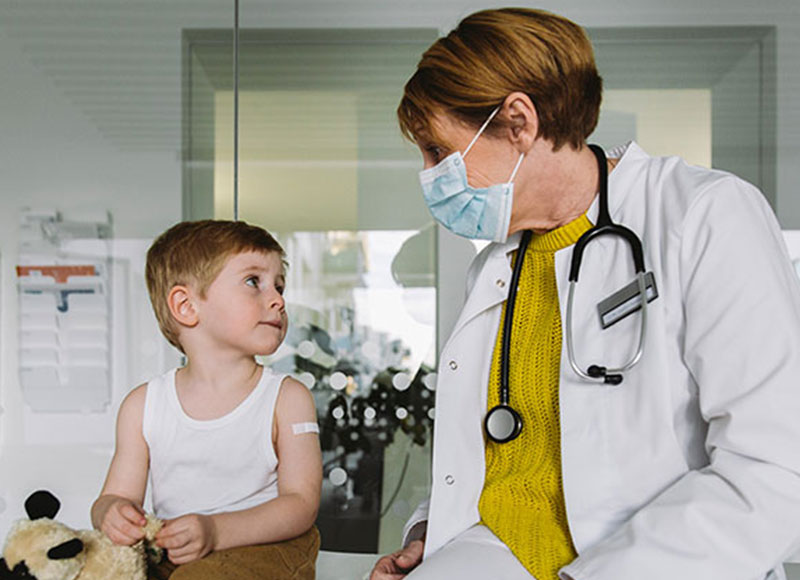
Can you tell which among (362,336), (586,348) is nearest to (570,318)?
(586,348)

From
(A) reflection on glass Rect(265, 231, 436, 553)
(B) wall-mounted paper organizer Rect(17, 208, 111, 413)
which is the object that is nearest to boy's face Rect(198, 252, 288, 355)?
(A) reflection on glass Rect(265, 231, 436, 553)

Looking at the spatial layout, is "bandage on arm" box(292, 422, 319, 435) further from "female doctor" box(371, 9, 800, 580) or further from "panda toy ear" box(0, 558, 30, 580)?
"panda toy ear" box(0, 558, 30, 580)

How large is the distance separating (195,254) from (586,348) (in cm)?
82

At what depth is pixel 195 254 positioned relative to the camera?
5.35 ft

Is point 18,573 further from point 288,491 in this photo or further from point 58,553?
point 288,491

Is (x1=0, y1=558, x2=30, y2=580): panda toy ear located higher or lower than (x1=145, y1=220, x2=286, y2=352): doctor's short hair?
lower

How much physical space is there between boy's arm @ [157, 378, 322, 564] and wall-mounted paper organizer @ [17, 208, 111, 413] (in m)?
1.35

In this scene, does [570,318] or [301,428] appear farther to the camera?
[301,428]

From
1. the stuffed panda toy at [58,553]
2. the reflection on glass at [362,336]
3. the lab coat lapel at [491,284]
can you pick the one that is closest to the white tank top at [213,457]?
the stuffed panda toy at [58,553]

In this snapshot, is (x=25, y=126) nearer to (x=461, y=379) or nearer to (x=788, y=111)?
(x=461, y=379)

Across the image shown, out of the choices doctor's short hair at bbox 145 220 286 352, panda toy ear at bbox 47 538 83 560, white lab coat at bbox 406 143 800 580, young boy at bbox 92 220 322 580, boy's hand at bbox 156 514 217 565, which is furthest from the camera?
doctor's short hair at bbox 145 220 286 352

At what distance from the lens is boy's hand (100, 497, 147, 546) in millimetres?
1336

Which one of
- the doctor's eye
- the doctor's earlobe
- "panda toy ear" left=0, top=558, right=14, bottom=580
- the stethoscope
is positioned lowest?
"panda toy ear" left=0, top=558, right=14, bottom=580

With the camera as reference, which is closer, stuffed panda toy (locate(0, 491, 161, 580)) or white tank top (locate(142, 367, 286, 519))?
stuffed panda toy (locate(0, 491, 161, 580))
